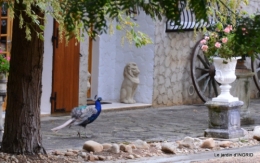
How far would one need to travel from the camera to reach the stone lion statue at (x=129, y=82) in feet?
45.4

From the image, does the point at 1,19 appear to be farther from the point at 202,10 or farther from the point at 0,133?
the point at 202,10

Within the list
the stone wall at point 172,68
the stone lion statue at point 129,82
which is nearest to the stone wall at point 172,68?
the stone wall at point 172,68

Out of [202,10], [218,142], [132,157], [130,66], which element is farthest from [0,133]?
[130,66]

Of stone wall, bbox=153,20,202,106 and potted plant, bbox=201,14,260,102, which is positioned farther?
stone wall, bbox=153,20,202,106

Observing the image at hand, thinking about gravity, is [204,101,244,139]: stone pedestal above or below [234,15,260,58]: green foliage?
below

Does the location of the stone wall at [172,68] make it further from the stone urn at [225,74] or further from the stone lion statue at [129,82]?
the stone urn at [225,74]

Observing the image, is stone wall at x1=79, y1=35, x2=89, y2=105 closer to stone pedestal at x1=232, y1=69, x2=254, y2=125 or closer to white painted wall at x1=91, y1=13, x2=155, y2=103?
white painted wall at x1=91, y1=13, x2=155, y2=103

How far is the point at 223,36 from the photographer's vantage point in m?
9.63

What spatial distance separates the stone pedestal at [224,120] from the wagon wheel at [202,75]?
4.81m

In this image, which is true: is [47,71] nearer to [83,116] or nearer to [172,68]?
[83,116]

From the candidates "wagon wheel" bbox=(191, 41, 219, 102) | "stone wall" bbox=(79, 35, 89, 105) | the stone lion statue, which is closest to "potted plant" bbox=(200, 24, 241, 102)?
"stone wall" bbox=(79, 35, 89, 105)

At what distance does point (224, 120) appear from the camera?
9.59 metres

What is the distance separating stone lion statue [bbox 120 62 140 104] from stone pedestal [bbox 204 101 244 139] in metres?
4.26

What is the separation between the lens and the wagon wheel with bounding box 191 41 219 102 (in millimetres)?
14648
